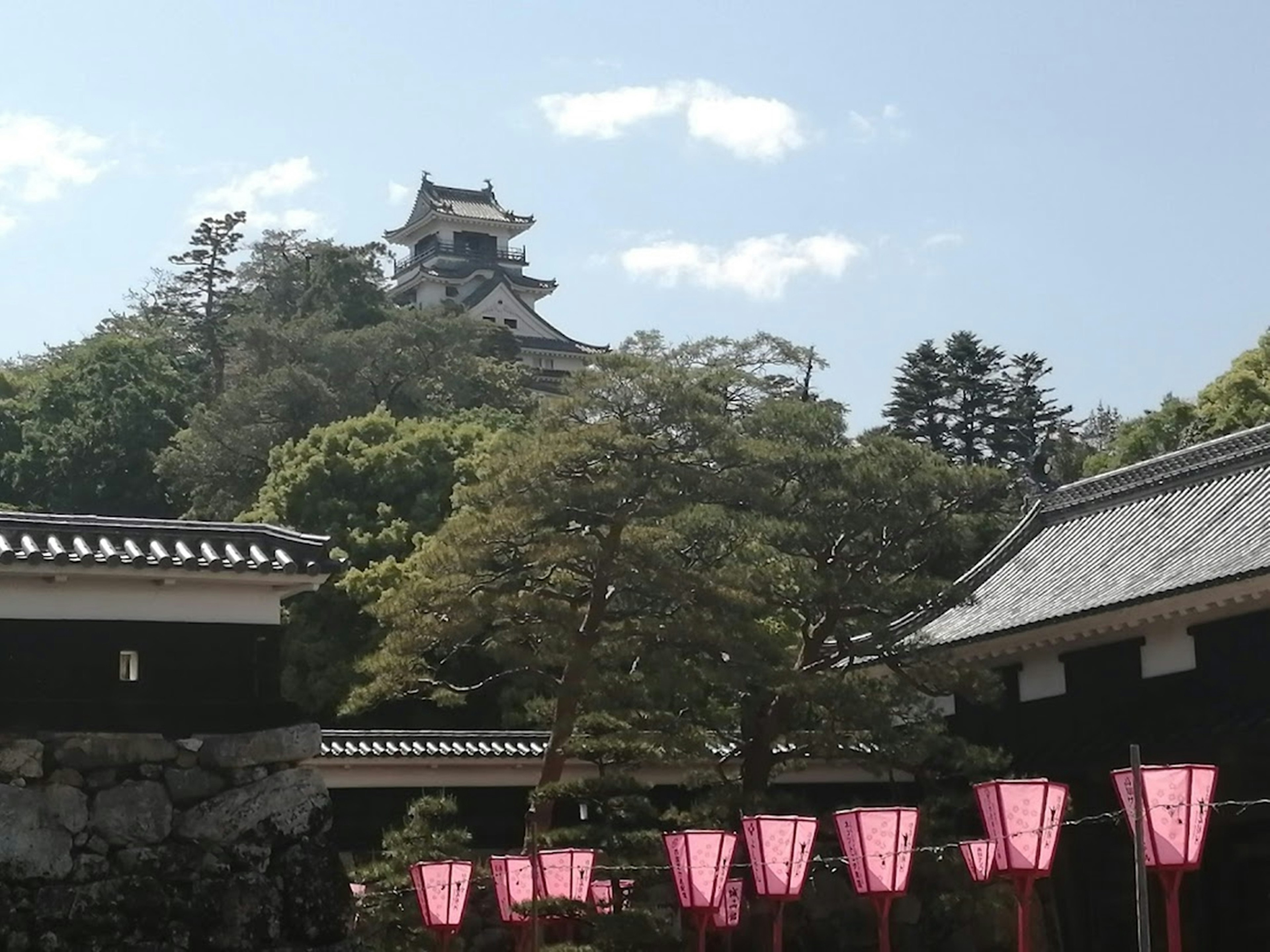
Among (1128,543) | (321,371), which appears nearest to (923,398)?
(321,371)

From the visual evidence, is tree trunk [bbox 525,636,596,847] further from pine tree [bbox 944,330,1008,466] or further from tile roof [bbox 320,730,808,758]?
pine tree [bbox 944,330,1008,466]

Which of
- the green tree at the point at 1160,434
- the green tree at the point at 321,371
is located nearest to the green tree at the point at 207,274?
the green tree at the point at 321,371

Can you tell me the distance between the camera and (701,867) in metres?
14.2

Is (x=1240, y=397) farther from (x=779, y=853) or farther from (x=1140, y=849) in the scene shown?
(x=1140, y=849)

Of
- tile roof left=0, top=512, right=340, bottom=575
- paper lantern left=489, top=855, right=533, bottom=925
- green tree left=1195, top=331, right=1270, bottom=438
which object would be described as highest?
green tree left=1195, top=331, right=1270, bottom=438

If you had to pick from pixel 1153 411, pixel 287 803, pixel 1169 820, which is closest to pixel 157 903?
pixel 287 803

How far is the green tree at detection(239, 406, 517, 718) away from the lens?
28.6 m

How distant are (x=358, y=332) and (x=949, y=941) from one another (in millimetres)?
28779

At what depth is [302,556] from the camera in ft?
45.6

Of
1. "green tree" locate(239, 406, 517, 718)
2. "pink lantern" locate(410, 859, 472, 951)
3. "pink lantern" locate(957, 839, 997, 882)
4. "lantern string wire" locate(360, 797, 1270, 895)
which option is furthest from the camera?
"green tree" locate(239, 406, 517, 718)

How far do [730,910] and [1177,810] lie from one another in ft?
19.0

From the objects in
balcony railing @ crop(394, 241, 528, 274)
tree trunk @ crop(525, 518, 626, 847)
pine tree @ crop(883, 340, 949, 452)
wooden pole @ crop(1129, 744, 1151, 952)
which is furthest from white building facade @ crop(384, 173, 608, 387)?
wooden pole @ crop(1129, 744, 1151, 952)

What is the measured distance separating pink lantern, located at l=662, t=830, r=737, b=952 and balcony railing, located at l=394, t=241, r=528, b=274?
50.1 m

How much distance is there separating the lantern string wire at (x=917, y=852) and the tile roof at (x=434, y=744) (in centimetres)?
316
